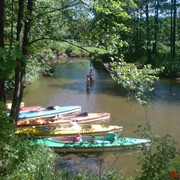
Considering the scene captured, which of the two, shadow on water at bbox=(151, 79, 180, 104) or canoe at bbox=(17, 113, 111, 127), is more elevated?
shadow on water at bbox=(151, 79, 180, 104)

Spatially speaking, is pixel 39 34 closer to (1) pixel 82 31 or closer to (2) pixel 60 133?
(1) pixel 82 31

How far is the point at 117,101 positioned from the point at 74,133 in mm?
7918

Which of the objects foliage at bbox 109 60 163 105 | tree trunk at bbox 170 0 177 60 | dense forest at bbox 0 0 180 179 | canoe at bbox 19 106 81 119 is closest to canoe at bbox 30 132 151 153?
dense forest at bbox 0 0 180 179

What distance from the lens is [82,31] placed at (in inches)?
317

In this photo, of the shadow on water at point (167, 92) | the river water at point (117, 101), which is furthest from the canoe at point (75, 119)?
the shadow on water at point (167, 92)

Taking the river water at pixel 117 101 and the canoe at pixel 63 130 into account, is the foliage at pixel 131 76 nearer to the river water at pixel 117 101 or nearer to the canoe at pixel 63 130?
the river water at pixel 117 101

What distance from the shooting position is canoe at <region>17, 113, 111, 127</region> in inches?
541

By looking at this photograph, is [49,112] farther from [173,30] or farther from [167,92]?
[173,30]

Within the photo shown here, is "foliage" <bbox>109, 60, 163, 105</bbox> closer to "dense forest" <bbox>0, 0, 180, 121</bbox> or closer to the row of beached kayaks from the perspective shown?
"dense forest" <bbox>0, 0, 180, 121</bbox>

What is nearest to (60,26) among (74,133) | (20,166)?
(20,166)

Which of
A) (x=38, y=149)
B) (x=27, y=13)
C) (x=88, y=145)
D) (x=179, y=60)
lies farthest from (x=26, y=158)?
(x=179, y=60)

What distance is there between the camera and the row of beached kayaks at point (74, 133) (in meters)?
11.4

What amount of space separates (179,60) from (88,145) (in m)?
20.7

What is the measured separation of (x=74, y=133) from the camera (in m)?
12.2
